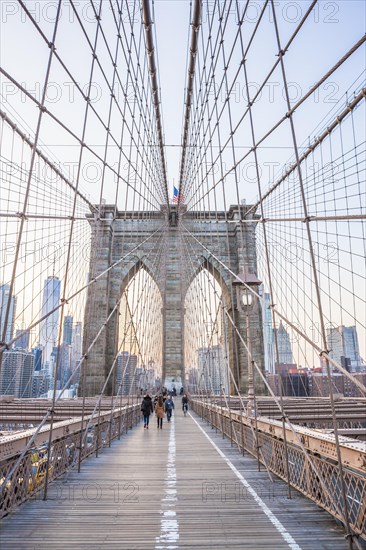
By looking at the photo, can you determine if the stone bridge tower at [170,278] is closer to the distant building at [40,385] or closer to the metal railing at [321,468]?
the distant building at [40,385]

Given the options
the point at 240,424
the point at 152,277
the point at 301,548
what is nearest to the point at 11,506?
the point at 301,548

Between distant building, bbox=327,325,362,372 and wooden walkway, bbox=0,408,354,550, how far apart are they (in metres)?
7.66

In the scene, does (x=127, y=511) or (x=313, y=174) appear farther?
(x=313, y=174)

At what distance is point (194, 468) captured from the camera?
5172mm

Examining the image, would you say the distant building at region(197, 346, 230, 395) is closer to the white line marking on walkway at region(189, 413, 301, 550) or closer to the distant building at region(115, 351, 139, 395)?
the distant building at region(115, 351, 139, 395)

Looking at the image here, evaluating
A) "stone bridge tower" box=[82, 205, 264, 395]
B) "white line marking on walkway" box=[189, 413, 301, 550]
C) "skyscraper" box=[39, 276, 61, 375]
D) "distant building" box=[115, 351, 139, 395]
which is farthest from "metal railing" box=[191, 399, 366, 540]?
"stone bridge tower" box=[82, 205, 264, 395]

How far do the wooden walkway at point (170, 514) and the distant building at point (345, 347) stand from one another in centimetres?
766

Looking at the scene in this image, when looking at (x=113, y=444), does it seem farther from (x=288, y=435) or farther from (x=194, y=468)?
(x=288, y=435)

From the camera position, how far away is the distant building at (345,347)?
38.7 ft

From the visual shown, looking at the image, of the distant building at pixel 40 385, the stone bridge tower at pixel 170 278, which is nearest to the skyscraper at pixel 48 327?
the distant building at pixel 40 385

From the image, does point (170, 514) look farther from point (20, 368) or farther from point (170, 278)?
point (170, 278)

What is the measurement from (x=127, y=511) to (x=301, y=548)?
139 cm

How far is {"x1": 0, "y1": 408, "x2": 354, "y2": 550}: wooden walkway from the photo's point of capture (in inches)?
99.7

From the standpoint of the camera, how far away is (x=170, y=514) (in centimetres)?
313
